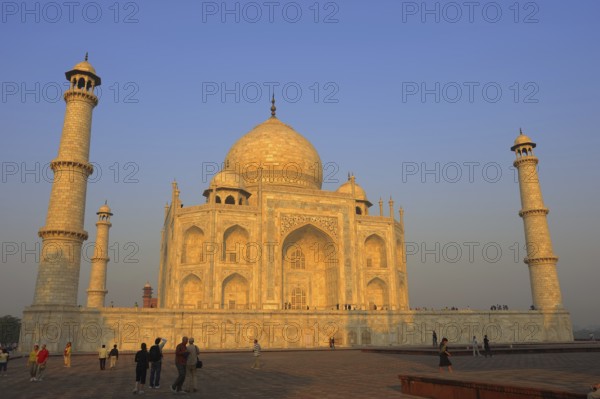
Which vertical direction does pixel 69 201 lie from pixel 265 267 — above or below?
above

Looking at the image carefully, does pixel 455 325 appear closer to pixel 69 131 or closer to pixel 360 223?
pixel 360 223

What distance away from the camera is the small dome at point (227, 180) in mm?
34906

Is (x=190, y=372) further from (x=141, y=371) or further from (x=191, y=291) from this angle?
(x=191, y=291)

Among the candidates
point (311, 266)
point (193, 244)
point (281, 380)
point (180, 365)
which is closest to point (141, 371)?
point (180, 365)

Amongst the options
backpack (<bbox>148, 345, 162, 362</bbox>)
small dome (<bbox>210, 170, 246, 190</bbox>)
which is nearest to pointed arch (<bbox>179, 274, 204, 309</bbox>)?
small dome (<bbox>210, 170, 246, 190</bbox>)

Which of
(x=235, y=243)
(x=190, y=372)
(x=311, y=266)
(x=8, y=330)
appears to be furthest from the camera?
(x=8, y=330)

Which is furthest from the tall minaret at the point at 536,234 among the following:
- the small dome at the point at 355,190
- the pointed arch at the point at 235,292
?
the pointed arch at the point at 235,292

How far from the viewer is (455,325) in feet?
97.7

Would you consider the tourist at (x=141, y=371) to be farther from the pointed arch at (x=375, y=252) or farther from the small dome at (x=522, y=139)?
the small dome at (x=522, y=139)

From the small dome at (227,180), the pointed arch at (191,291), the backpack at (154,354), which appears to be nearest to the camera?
the backpack at (154,354)

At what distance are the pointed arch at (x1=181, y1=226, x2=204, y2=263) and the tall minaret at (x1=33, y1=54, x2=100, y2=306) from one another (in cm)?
846

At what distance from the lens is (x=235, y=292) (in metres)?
32.0

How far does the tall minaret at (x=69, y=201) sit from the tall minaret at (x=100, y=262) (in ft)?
44.4

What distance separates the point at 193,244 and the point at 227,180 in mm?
5166
